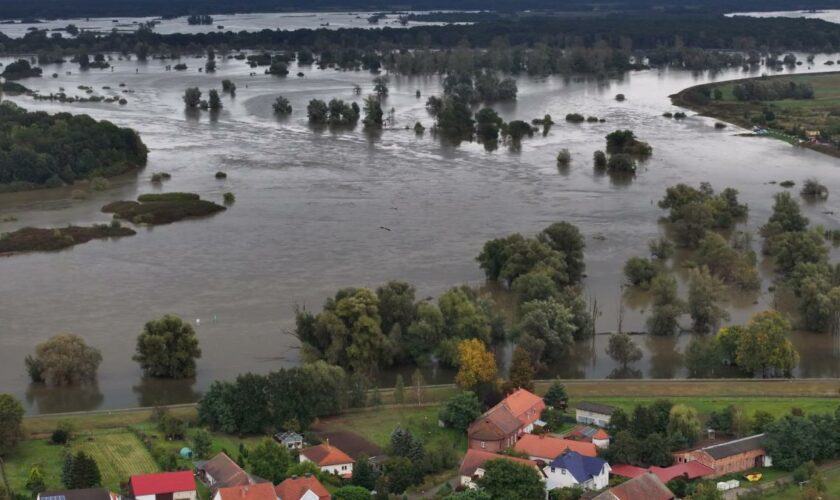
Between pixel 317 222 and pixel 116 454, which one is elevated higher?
pixel 317 222

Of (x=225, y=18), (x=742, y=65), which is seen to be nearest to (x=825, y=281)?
(x=742, y=65)

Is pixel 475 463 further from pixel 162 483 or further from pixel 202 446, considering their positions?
pixel 162 483

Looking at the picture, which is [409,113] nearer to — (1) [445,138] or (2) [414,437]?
(1) [445,138]

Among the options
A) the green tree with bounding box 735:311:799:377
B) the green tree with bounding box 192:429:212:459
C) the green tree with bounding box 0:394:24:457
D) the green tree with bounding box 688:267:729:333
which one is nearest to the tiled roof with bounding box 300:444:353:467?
the green tree with bounding box 192:429:212:459

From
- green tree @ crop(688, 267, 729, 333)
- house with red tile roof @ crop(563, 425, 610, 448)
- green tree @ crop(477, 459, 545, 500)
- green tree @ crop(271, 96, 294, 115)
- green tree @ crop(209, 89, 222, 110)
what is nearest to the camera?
green tree @ crop(477, 459, 545, 500)

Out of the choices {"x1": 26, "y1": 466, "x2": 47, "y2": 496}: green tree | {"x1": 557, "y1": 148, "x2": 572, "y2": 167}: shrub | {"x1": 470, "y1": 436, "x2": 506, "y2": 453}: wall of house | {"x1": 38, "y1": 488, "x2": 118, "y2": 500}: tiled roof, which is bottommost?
{"x1": 470, "y1": 436, "x2": 506, "y2": 453}: wall of house

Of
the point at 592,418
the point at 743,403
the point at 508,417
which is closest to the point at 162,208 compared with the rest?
the point at 508,417

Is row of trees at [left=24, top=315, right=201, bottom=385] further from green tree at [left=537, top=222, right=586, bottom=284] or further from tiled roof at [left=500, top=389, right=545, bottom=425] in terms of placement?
green tree at [left=537, top=222, right=586, bottom=284]
